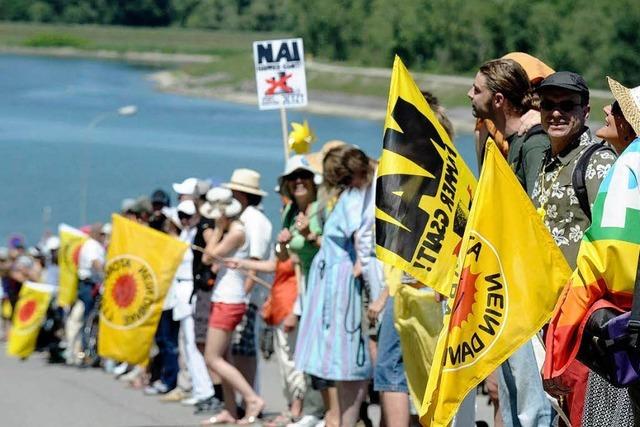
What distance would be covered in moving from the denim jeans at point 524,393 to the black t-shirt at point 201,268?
3995mm

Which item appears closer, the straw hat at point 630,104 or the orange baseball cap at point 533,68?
the straw hat at point 630,104

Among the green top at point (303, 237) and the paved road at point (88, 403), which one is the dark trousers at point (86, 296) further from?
the green top at point (303, 237)

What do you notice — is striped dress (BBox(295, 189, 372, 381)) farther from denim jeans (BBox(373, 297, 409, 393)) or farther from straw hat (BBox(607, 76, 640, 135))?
straw hat (BBox(607, 76, 640, 135))

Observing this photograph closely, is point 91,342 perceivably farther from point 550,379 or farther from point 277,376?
point 550,379

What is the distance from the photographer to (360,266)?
848 centimetres

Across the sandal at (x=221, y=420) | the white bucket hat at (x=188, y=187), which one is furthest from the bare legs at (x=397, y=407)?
the white bucket hat at (x=188, y=187)

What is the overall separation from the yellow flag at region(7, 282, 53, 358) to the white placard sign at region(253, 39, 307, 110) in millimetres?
4815

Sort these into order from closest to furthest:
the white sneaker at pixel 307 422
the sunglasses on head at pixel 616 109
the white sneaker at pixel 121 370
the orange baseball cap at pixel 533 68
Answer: the sunglasses on head at pixel 616 109 → the orange baseball cap at pixel 533 68 → the white sneaker at pixel 307 422 → the white sneaker at pixel 121 370

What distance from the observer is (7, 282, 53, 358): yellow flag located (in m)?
16.2

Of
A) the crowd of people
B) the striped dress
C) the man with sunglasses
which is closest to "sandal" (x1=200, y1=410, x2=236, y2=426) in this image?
the crowd of people

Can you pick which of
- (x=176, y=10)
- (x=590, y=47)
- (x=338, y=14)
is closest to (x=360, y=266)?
(x=590, y=47)

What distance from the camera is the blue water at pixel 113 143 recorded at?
57.8 meters

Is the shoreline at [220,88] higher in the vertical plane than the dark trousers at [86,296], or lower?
lower

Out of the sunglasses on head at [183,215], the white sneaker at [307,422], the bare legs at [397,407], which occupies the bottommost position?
the white sneaker at [307,422]
